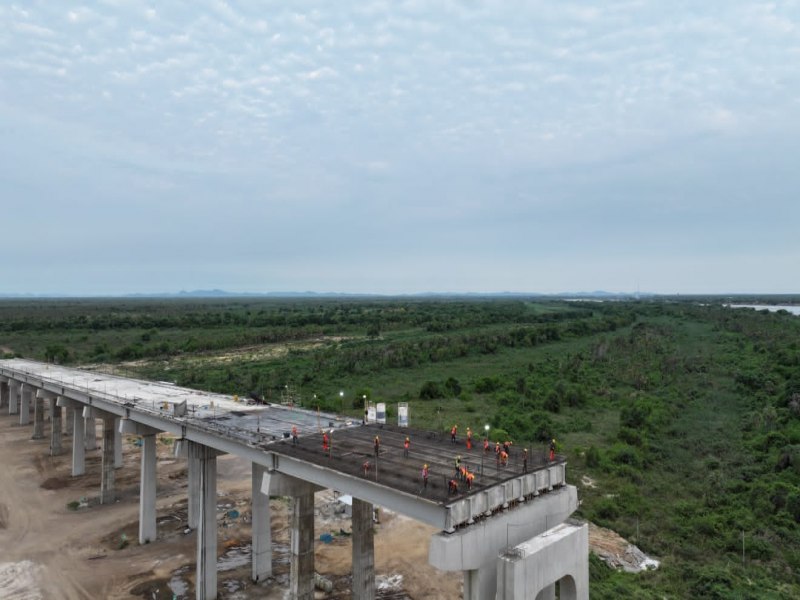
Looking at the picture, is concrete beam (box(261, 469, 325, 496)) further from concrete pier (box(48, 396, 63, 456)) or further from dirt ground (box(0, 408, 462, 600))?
concrete pier (box(48, 396, 63, 456))

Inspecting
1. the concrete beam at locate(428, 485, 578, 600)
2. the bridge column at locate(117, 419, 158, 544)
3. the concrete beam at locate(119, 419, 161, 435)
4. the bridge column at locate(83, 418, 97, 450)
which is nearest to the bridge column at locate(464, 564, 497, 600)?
the concrete beam at locate(428, 485, 578, 600)

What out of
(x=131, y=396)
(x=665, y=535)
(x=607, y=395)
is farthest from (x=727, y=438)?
(x=131, y=396)

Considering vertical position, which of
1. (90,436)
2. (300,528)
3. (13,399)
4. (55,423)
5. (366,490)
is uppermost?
(366,490)

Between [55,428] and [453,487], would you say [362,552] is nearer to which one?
[453,487]

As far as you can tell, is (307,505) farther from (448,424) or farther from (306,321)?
(306,321)

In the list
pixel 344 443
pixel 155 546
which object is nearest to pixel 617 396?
pixel 344 443

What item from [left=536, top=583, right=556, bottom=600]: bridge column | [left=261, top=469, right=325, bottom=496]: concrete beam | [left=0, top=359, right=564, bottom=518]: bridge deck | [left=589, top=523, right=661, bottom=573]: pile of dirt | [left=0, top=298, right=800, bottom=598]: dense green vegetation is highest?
[left=0, top=359, right=564, bottom=518]: bridge deck
